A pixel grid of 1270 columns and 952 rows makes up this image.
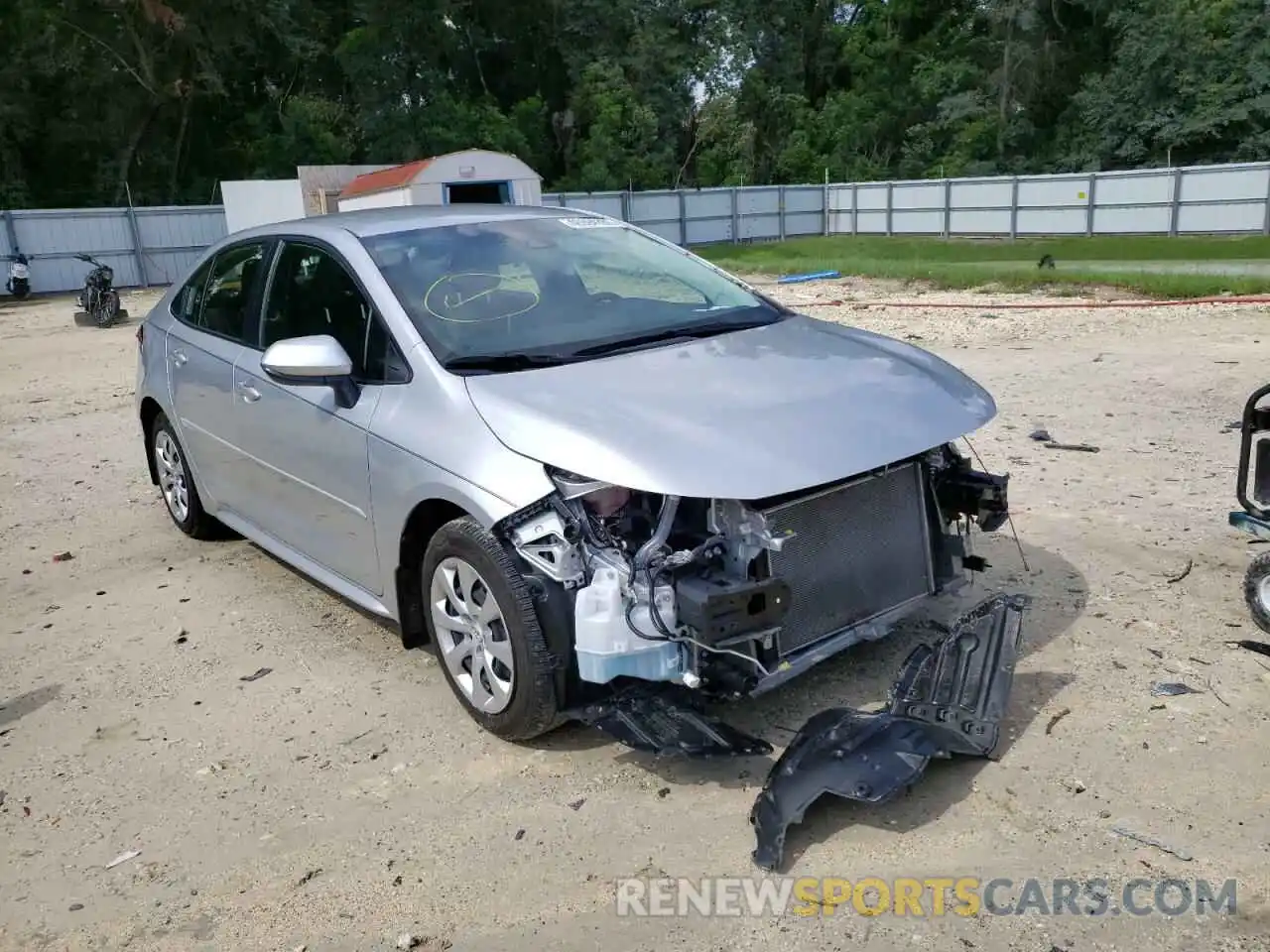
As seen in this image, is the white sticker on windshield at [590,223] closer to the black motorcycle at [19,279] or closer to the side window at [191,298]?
the side window at [191,298]

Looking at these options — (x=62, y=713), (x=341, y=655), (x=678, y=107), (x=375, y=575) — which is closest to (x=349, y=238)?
(x=375, y=575)

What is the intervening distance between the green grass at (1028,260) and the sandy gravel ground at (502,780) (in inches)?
434

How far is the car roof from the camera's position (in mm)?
4617

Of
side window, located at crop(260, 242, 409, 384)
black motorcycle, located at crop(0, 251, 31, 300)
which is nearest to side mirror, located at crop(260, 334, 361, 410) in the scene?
side window, located at crop(260, 242, 409, 384)

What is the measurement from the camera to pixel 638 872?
3.06m

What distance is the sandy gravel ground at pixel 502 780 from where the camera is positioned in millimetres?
2928

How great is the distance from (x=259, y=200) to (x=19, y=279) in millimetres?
6147

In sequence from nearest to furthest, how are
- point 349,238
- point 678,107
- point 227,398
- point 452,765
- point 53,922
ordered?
point 53,922
point 452,765
point 349,238
point 227,398
point 678,107

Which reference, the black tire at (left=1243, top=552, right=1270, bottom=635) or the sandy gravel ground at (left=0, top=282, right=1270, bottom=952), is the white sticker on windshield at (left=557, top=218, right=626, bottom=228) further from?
the black tire at (left=1243, top=552, right=1270, bottom=635)

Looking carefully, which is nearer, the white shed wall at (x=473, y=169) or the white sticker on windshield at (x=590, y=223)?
the white sticker on windshield at (x=590, y=223)

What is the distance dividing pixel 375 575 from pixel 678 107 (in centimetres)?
4412

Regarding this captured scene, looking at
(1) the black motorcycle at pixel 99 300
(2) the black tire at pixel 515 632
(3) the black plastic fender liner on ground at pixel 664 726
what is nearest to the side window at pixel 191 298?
(2) the black tire at pixel 515 632

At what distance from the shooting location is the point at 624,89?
43312 mm

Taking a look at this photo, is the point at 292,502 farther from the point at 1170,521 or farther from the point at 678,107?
the point at 678,107
